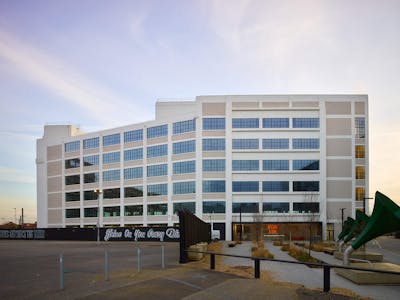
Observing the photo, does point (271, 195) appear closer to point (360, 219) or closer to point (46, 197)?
point (360, 219)

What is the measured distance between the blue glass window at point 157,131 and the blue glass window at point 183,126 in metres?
2.18

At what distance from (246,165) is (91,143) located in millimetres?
36844

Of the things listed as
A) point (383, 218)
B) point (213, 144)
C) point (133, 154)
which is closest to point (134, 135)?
point (133, 154)

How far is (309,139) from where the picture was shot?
63.6 metres

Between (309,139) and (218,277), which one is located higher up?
(309,139)

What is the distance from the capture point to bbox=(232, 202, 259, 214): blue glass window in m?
62.7

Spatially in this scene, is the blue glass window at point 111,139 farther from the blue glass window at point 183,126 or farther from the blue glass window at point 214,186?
the blue glass window at point 214,186

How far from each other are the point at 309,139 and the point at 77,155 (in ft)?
168

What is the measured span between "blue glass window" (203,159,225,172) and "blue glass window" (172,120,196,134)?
6.56 meters

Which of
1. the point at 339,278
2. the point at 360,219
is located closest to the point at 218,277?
the point at 339,278

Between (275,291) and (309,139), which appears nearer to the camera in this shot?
(275,291)

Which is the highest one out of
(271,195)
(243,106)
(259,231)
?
(243,106)

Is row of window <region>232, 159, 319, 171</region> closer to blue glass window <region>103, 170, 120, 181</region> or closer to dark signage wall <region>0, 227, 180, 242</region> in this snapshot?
dark signage wall <region>0, 227, 180, 242</region>

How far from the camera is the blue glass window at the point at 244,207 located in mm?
62656
